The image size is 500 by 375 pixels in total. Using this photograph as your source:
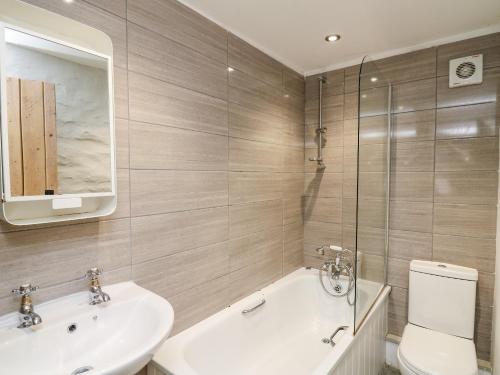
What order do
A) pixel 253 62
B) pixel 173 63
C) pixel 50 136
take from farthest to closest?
pixel 253 62, pixel 173 63, pixel 50 136

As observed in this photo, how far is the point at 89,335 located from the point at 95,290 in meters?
0.18

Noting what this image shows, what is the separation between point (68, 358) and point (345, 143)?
98.3 inches

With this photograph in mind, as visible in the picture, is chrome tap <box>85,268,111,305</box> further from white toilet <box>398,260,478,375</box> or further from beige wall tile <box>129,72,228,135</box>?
white toilet <box>398,260,478,375</box>

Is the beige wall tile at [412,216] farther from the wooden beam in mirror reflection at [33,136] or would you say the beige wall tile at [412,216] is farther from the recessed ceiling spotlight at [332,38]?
the wooden beam in mirror reflection at [33,136]

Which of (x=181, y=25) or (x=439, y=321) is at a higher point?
(x=181, y=25)

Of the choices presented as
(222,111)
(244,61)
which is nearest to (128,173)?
(222,111)

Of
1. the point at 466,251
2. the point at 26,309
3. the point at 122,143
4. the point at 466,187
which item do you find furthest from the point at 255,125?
the point at 466,251

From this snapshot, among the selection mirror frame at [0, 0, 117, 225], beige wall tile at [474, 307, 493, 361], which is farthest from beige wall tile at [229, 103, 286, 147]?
beige wall tile at [474, 307, 493, 361]

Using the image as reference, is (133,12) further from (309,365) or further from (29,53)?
(309,365)

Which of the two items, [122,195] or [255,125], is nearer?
[122,195]

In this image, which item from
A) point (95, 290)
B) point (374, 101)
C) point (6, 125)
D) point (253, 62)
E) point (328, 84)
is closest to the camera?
point (6, 125)

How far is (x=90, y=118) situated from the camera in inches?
49.8

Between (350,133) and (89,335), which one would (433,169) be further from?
(89,335)

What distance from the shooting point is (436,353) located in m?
1.84
